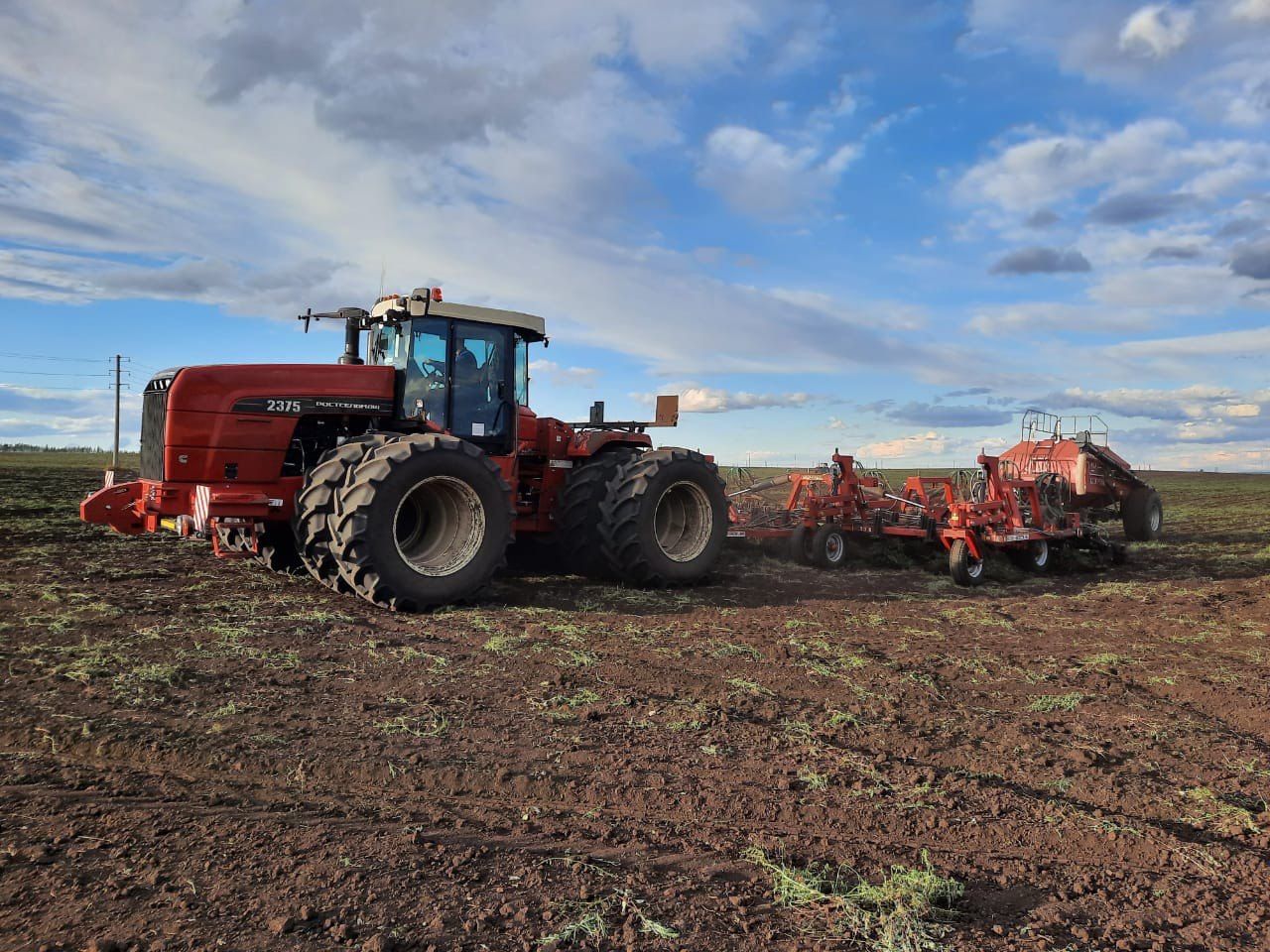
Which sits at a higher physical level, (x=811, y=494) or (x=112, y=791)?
(x=811, y=494)

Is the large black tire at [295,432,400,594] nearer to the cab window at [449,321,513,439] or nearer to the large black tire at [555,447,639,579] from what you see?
the cab window at [449,321,513,439]

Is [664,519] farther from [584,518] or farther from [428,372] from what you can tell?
[428,372]

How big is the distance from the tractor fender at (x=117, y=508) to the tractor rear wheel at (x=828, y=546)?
8.47 m

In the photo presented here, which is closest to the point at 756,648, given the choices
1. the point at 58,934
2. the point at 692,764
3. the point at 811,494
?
the point at 692,764

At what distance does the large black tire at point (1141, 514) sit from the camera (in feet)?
61.0

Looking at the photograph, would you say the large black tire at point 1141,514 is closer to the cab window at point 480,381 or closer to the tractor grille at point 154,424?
the cab window at point 480,381

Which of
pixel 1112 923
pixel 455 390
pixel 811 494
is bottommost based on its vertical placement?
pixel 1112 923

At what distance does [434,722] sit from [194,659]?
2000 mm

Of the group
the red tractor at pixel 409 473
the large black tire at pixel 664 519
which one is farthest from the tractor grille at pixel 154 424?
the large black tire at pixel 664 519

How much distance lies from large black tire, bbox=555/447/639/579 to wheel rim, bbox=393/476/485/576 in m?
1.71

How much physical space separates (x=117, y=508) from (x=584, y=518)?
180 inches

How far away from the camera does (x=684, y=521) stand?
10.6 meters

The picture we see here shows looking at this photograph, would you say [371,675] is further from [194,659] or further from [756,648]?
[756,648]

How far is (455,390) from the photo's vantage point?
30.5 feet
